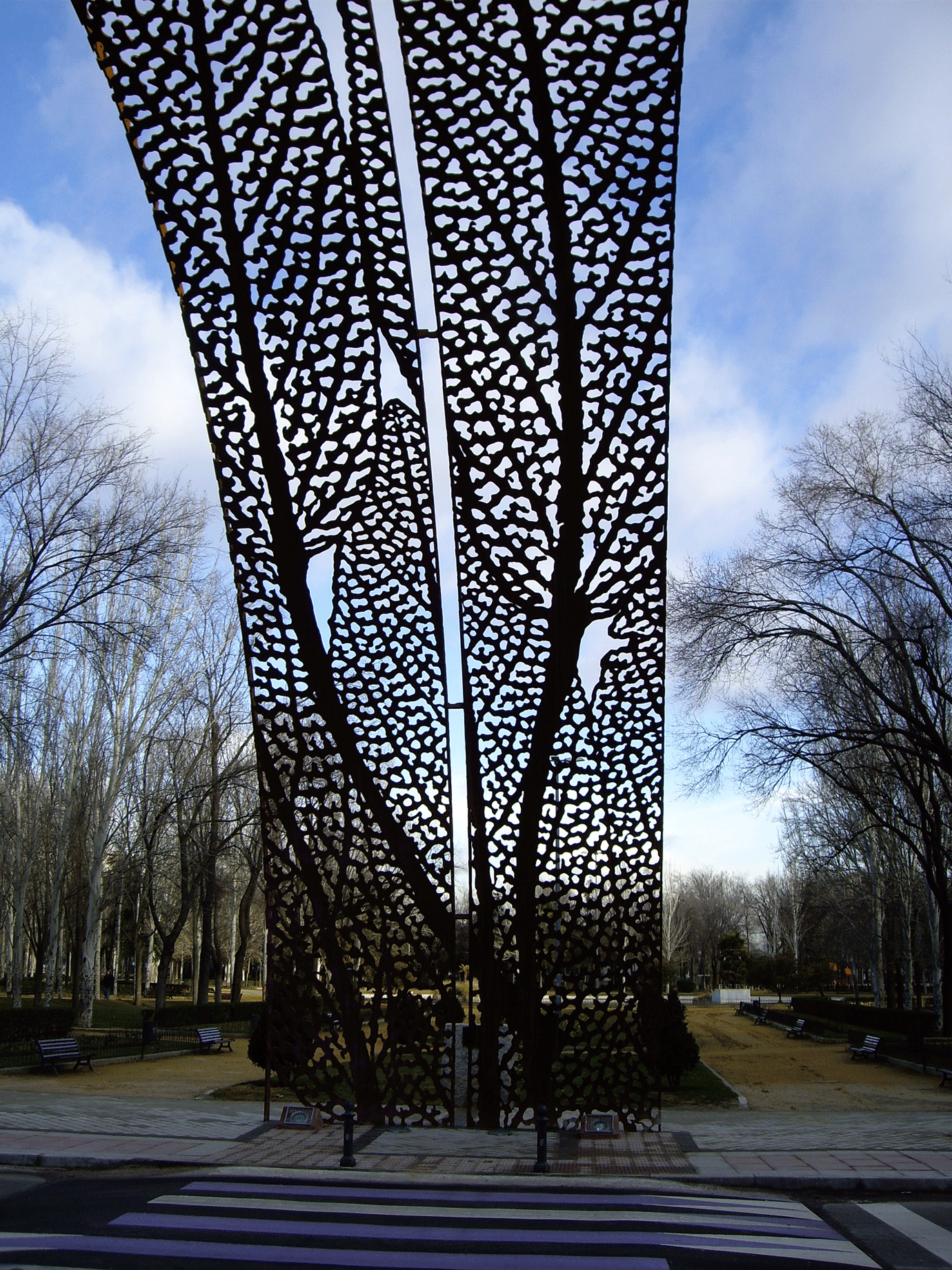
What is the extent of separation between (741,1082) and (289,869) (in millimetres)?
9229

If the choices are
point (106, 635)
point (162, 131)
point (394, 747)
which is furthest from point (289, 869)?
point (106, 635)

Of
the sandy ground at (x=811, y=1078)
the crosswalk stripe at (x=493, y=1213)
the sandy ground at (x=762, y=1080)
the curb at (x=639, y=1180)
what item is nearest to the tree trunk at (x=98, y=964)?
the sandy ground at (x=762, y=1080)

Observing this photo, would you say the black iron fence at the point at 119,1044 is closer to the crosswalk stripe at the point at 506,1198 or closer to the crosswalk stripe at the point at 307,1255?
the crosswalk stripe at the point at 506,1198

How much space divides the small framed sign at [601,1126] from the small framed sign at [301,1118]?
230 centimetres

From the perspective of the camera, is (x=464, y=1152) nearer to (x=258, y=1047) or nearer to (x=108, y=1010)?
(x=258, y=1047)

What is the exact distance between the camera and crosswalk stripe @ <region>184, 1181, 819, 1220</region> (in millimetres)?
6488

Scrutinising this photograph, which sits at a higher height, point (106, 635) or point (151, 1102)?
point (106, 635)

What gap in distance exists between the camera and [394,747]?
361 inches

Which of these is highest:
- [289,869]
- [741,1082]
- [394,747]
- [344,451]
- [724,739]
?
[344,451]

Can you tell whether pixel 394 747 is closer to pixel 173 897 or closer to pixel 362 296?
pixel 362 296

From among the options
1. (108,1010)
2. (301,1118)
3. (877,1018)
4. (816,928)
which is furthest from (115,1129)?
(816,928)

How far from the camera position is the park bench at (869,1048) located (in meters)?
Answer: 18.5

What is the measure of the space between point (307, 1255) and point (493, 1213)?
1304 mm

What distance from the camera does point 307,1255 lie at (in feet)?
17.7
